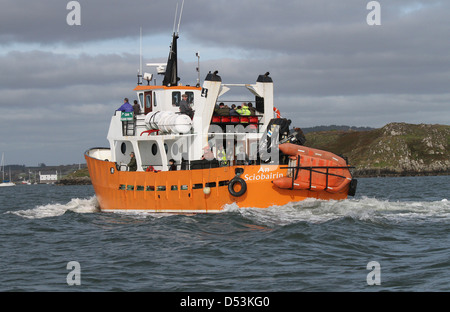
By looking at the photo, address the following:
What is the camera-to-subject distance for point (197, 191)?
22.4m

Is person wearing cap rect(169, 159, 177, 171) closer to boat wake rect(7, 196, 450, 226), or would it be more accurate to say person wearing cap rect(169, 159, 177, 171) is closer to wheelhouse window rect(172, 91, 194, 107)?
boat wake rect(7, 196, 450, 226)

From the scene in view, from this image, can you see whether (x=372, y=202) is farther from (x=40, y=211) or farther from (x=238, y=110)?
(x=40, y=211)

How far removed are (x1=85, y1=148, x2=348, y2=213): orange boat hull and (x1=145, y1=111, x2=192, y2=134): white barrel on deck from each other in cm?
175

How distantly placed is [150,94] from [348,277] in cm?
1690

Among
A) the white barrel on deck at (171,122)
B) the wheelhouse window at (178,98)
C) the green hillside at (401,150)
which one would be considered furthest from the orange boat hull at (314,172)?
the green hillside at (401,150)

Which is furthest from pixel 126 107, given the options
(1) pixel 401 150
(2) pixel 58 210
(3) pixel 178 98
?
(1) pixel 401 150

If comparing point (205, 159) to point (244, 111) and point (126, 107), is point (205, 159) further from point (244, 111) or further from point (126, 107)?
point (126, 107)

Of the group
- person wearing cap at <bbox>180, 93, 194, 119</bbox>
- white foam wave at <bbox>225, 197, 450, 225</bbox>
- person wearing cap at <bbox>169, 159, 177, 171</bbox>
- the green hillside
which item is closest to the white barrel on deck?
person wearing cap at <bbox>180, 93, 194, 119</bbox>

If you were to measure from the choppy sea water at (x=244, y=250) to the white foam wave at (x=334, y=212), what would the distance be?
35 millimetres

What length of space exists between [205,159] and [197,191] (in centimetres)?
132

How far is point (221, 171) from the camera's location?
71.4ft

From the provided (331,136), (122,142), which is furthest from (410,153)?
(122,142)

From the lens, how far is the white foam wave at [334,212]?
19828 mm
